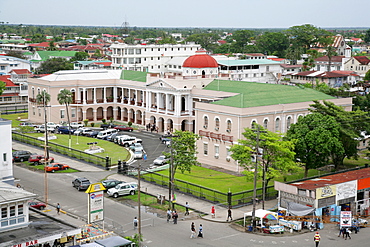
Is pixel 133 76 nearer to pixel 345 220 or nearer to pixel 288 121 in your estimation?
pixel 288 121

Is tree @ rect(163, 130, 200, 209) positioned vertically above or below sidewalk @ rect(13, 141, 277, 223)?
above

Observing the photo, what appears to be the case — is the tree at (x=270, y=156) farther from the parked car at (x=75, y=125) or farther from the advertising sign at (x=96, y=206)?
the parked car at (x=75, y=125)

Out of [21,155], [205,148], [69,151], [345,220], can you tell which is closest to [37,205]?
[21,155]

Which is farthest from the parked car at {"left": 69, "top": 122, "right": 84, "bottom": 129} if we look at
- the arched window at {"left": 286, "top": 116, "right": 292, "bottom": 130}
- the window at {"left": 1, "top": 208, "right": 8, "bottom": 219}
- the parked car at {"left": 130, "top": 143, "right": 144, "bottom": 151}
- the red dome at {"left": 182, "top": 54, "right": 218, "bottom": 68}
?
the window at {"left": 1, "top": 208, "right": 8, "bottom": 219}

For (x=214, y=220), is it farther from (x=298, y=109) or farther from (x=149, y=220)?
(x=298, y=109)

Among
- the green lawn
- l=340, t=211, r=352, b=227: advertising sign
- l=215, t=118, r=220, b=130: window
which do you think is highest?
l=215, t=118, r=220, b=130: window

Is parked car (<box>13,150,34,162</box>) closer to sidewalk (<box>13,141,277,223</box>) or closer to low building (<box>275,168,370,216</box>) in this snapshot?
sidewalk (<box>13,141,277,223</box>)

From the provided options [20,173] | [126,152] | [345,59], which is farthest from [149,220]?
[345,59]
